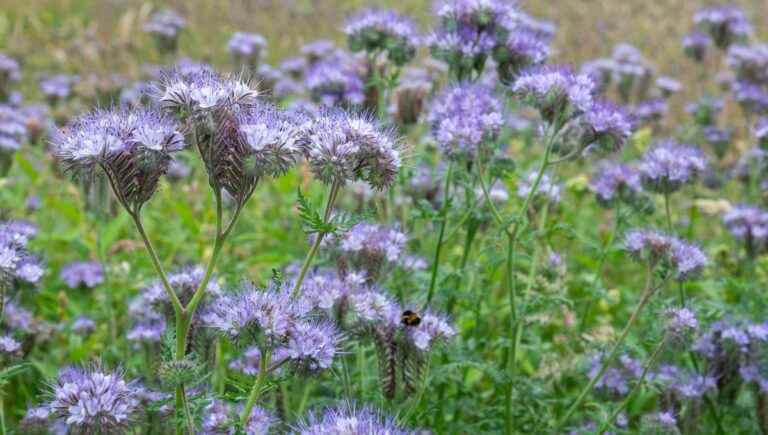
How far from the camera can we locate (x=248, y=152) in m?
2.47

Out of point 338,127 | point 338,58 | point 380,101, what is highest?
point 338,58

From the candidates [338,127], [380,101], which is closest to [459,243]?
[380,101]

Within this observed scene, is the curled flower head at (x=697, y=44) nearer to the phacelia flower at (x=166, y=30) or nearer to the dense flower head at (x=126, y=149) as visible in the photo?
the phacelia flower at (x=166, y=30)

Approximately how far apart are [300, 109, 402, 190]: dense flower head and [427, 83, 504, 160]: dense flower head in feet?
3.08

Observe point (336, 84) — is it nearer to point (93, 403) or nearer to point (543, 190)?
point (543, 190)

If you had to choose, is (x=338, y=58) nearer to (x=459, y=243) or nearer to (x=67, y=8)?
(x=459, y=243)

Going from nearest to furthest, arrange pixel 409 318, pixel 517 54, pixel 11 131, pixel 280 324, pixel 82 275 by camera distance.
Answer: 1. pixel 280 324
2. pixel 409 318
3. pixel 517 54
4. pixel 82 275
5. pixel 11 131

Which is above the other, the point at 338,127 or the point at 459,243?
the point at 459,243

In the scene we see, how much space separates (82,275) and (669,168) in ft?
10.4

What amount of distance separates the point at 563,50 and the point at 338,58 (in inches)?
264

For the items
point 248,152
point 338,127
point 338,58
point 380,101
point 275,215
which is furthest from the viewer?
point 275,215

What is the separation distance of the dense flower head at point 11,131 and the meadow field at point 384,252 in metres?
0.06

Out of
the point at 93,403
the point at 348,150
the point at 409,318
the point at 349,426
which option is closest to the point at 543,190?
the point at 409,318

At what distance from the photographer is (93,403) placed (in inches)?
96.4
